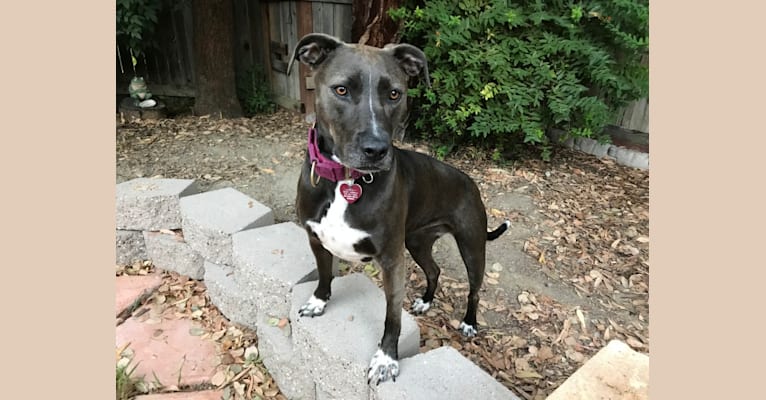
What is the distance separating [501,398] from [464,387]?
0.16m

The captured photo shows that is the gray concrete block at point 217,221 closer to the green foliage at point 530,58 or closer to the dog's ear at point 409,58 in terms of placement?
the dog's ear at point 409,58

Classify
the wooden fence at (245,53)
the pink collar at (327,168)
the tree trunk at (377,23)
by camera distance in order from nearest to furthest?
the pink collar at (327,168) → the tree trunk at (377,23) → the wooden fence at (245,53)

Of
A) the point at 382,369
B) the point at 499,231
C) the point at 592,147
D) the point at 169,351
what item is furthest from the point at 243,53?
the point at 382,369

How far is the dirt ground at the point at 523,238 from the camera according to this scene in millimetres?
3209

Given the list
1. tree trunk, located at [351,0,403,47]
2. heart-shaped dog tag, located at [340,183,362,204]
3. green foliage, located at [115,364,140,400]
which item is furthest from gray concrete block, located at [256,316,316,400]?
tree trunk, located at [351,0,403,47]

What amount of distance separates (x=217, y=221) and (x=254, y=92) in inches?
178

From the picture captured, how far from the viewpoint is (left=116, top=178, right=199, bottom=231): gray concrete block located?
3.58m

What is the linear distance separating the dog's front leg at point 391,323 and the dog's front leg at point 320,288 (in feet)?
1.44

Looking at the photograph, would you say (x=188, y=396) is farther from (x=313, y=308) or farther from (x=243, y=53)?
(x=243, y=53)

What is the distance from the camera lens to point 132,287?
3518 millimetres

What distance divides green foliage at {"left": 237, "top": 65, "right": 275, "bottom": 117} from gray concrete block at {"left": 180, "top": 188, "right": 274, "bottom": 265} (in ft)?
13.0

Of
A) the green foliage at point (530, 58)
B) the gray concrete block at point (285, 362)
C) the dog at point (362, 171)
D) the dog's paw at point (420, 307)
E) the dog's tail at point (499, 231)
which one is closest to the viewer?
the dog at point (362, 171)

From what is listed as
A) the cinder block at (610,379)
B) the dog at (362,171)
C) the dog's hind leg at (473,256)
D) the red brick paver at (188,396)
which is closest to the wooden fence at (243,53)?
the dog's hind leg at (473,256)

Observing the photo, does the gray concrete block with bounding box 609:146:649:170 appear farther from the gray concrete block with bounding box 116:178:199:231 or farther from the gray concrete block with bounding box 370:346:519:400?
the gray concrete block with bounding box 116:178:199:231
